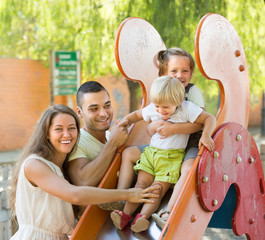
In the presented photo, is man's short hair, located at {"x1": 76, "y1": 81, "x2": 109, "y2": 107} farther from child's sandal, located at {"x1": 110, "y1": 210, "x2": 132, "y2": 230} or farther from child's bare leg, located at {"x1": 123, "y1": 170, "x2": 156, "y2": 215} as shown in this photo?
child's sandal, located at {"x1": 110, "y1": 210, "x2": 132, "y2": 230}

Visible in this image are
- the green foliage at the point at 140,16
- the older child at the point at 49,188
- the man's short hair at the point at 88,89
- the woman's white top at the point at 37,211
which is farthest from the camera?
the green foliage at the point at 140,16

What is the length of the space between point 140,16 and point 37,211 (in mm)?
5093

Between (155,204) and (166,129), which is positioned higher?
(166,129)

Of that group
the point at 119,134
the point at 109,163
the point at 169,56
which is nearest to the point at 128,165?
the point at 109,163

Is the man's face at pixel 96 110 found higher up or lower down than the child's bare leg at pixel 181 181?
higher up

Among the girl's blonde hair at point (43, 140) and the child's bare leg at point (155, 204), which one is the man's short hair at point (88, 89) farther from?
the child's bare leg at point (155, 204)

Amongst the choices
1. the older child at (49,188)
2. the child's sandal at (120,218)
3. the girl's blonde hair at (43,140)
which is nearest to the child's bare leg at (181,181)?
the older child at (49,188)

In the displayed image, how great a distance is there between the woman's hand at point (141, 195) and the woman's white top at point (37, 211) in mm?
459

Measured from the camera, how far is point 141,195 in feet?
7.55

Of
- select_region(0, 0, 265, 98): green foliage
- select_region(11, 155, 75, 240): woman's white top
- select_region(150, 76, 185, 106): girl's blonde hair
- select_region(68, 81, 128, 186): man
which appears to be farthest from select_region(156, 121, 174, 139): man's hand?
select_region(0, 0, 265, 98): green foliage

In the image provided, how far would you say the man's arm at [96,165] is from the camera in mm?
2508

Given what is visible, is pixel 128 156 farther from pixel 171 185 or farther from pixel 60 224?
pixel 60 224

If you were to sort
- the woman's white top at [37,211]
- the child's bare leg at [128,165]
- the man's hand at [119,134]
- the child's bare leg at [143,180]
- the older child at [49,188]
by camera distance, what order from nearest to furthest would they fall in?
the older child at [49,188], the woman's white top at [37,211], the child's bare leg at [143,180], the child's bare leg at [128,165], the man's hand at [119,134]

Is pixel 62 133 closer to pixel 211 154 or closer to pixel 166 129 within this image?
pixel 166 129
